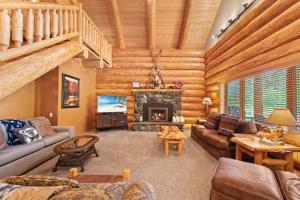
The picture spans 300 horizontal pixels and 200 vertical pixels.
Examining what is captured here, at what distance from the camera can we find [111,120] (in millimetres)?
6590

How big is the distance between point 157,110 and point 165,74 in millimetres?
1702

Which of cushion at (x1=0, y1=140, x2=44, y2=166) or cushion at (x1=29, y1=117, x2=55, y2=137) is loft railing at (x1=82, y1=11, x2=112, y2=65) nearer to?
cushion at (x1=29, y1=117, x2=55, y2=137)

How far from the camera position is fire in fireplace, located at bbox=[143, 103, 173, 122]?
23.7 feet

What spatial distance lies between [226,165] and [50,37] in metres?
3.52

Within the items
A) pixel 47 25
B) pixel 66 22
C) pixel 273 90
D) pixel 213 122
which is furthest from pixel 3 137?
pixel 273 90

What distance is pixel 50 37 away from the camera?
3115mm

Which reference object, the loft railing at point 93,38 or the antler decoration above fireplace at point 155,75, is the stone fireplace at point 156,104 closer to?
the antler decoration above fireplace at point 155,75

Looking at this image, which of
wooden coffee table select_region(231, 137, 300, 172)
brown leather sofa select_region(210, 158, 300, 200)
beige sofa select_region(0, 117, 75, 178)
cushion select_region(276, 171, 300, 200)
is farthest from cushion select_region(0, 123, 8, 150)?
wooden coffee table select_region(231, 137, 300, 172)

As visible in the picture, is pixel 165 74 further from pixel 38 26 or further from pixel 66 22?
pixel 38 26

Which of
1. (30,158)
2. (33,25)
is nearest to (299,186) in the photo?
(30,158)

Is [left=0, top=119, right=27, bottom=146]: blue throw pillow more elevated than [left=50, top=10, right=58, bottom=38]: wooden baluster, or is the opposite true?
[left=50, top=10, right=58, bottom=38]: wooden baluster

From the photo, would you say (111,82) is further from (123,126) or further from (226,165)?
(226,165)

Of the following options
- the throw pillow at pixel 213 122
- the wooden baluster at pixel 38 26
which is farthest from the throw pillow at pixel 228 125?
the wooden baluster at pixel 38 26

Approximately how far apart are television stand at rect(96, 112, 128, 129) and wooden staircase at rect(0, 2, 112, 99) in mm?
3023
